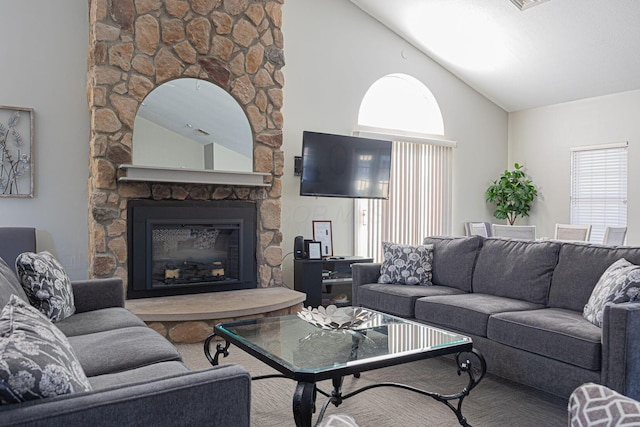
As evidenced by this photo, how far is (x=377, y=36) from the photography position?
6.21 meters

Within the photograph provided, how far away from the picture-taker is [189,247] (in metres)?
4.73

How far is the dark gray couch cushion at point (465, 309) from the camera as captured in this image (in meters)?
3.21

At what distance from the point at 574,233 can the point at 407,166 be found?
206cm

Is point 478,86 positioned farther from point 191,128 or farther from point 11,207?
point 11,207

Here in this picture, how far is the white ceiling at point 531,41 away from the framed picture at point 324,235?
259 centimetres

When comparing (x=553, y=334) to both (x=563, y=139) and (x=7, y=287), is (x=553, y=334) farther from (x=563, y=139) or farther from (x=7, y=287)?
(x=563, y=139)

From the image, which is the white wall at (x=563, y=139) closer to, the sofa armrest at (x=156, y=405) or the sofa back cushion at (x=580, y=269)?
the sofa back cushion at (x=580, y=269)

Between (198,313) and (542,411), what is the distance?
2447 mm

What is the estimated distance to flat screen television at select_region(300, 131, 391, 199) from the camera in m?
5.22

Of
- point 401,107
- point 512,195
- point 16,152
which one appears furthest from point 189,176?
point 512,195

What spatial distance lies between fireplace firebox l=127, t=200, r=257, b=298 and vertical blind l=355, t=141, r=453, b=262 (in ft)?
5.37

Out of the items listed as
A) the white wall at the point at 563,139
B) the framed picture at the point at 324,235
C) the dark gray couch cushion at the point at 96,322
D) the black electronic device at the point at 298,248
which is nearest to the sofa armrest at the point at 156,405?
the dark gray couch cushion at the point at 96,322

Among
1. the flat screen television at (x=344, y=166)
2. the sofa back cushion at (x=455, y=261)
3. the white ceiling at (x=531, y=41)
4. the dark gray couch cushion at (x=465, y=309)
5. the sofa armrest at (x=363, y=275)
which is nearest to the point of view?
the dark gray couch cushion at (x=465, y=309)

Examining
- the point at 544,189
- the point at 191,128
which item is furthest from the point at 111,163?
the point at 544,189
